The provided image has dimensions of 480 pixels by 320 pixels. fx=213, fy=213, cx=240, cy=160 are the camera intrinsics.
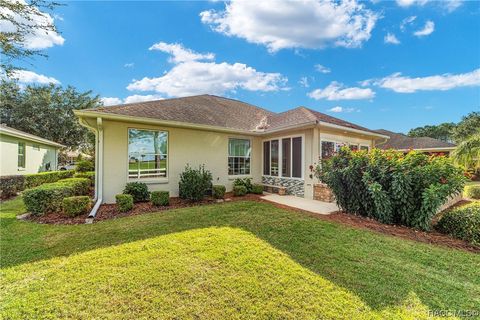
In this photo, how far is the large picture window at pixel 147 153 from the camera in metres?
8.64

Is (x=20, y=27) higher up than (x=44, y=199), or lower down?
higher up

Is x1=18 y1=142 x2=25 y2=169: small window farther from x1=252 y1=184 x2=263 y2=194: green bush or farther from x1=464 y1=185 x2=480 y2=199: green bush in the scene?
x1=464 y1=185 x2=480 y2=199: green bush

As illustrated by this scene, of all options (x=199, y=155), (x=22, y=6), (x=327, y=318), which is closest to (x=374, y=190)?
(x=327, y=318)

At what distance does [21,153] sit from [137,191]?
1253cm

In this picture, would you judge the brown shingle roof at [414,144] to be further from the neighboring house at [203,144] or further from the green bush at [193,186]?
the green bush at [193,186]

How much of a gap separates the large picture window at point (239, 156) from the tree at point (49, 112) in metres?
22.1

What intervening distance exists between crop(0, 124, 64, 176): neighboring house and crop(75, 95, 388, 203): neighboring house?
8.67 meters

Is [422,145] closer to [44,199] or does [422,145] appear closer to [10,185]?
[44,199]

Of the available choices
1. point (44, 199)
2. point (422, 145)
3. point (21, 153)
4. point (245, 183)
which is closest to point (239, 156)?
point (245, 183)

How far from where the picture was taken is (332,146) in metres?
10.2

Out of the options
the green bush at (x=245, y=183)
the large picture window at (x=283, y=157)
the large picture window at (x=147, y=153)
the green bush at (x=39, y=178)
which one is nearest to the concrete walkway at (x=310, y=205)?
the large picture window at (x=283, y=157)

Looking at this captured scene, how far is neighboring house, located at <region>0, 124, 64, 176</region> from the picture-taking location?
488 inches

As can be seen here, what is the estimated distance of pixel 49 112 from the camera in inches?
928

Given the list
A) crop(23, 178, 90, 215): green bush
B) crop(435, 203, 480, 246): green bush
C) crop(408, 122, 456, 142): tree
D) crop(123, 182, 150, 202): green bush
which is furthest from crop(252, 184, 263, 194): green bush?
crop(408, 122, 456, 142): tree
